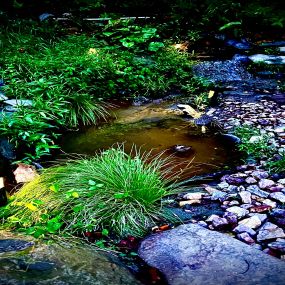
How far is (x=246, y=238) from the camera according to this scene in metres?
2.58

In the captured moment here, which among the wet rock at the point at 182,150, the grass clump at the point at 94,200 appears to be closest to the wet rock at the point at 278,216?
the grass clump at the point at 94,200

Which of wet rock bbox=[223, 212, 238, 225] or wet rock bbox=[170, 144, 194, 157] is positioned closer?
wet rock bbox=[223, 212, 238, 225]

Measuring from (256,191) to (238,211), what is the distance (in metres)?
0.37

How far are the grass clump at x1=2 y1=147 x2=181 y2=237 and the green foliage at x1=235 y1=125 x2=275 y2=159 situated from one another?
1.18m

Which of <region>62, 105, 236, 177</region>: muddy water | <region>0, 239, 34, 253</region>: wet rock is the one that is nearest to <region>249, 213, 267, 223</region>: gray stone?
<region>62, 105, 236, 177</region>: muddy water

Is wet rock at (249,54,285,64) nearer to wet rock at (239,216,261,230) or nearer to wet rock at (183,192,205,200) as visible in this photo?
wet rock at (183,192,205,200)

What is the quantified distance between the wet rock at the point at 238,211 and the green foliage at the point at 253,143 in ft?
3.37

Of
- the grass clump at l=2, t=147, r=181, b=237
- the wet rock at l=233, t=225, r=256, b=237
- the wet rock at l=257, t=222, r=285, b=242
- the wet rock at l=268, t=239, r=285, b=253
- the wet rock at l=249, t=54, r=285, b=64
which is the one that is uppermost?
the wet rock at l=249, t=54, r=285, b=64

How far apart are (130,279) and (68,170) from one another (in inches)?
59.2

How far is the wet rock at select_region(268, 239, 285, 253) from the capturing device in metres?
2.45

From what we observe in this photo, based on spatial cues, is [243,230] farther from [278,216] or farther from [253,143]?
[253,143]

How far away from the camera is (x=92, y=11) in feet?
31.8

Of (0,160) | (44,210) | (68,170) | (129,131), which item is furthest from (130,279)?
(129,131)

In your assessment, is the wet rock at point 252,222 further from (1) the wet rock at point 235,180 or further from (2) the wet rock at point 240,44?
(2) the wet rock at point 240,44
